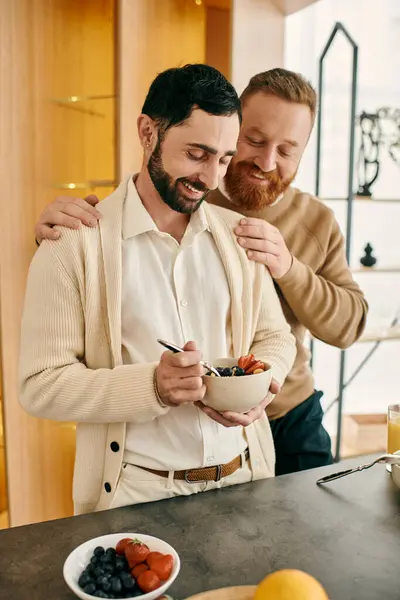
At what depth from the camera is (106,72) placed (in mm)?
2896

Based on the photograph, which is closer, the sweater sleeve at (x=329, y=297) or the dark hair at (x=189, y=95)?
the dark hair at (x=189, y=95)

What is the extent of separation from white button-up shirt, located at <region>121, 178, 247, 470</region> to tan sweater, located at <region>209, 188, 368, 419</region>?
446 mm

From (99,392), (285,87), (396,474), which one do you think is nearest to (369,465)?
(396,474)

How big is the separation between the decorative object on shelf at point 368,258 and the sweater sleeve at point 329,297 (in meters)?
1.38

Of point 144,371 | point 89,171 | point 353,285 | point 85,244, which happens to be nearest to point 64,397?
point 144,371

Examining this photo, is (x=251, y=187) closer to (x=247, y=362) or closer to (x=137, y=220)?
(x=137, y=220)

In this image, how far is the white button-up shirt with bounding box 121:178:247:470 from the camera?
1378 mm

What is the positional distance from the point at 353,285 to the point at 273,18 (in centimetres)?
136

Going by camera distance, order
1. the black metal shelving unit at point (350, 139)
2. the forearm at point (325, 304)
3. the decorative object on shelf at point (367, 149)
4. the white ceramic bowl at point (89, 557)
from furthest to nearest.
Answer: the decorative object on shelf at point (367, 149) < the black metal shelving unit at point (350, 139) < the forearm at point (325, 304) < the white ceramic bowl at point (89, 557)

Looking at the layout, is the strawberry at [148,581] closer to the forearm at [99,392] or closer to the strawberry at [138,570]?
the strawberry at [138,570]

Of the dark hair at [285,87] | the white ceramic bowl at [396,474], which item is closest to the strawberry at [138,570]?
the white ceramic bowl at [396,474]

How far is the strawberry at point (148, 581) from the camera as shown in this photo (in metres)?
0.97

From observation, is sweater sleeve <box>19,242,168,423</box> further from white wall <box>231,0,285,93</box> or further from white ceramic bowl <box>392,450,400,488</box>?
white wall <box>231,0,285,93</box>

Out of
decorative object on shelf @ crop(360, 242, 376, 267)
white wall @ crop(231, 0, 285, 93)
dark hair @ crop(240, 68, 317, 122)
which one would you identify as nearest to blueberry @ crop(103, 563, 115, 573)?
dark hair @ crop(240, 68, 317, 122)
